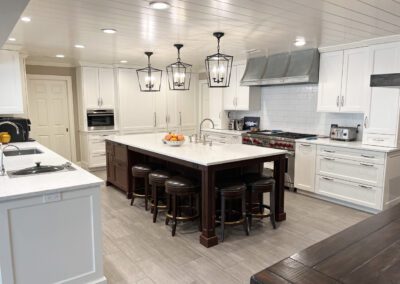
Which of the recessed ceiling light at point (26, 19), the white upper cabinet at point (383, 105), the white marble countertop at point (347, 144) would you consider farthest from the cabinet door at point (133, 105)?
the white upper cabinet at point (383, 105)

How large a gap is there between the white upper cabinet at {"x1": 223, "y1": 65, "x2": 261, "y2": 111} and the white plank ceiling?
1.34 m

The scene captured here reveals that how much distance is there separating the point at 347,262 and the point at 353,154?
338 centimetres

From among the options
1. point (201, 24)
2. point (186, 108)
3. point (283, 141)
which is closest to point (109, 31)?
point (201, 24)

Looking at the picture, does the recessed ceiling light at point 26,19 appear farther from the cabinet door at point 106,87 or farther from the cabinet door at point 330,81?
the cabinet door at point 330,81

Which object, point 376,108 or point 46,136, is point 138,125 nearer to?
point 46,136

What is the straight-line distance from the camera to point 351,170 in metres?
4.26

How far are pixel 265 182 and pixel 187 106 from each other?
4.82 m

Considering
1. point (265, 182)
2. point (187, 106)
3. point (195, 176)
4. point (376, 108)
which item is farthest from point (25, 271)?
point (187, 106)

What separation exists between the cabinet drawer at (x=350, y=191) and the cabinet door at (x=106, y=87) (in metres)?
4.70

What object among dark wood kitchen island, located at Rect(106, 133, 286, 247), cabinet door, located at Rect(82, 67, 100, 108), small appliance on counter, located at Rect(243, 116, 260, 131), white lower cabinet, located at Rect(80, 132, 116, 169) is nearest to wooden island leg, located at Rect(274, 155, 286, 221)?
dark wood kitchen island, located at Rect(106, 133, 286, 247)

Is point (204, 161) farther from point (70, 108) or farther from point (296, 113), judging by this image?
point (70, 108)

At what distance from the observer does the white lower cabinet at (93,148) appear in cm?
654

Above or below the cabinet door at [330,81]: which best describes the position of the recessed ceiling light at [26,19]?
above

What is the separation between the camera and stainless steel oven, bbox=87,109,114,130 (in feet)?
21.4
